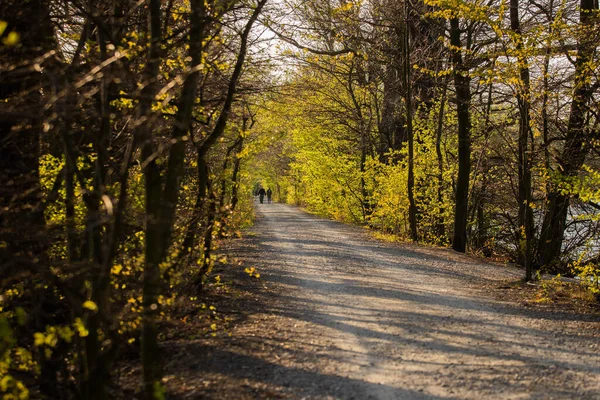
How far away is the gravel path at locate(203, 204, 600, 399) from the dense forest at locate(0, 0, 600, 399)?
4.00 feet

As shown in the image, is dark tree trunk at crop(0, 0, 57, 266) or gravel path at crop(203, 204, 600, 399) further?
gravel path at crop(203, 204, 600, 399)

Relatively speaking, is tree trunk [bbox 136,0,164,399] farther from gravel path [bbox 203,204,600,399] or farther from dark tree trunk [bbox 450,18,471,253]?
dark tree trunk [bbox 450,18,471,253]

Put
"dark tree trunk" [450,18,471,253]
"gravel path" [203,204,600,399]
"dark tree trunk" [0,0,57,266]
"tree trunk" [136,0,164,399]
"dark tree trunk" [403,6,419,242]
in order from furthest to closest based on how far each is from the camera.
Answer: "dark tree trunk" [403,6,419,242] < "dark tree trunk" [450,18,471,253] < "gravel path" [203,204,600,399] < "dark tree trunk" [0,0,57,266] < "tree trunk" [136,0,164,399]

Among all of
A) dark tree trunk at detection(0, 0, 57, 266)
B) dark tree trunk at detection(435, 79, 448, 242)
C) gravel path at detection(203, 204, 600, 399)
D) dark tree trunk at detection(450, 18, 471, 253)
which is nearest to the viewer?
dark tree trunk at detection(0, 0, 57, 266)

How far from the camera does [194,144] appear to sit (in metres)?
7.43

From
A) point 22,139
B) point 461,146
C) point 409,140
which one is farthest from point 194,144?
point 409,140

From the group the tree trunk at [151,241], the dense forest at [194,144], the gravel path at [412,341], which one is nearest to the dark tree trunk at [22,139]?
the dense forest at [194,144]

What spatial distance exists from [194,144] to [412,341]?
4.08 m

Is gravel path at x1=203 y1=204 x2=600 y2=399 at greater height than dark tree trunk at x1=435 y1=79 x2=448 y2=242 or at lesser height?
lesser

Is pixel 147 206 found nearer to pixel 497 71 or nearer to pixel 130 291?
pixel 130 291

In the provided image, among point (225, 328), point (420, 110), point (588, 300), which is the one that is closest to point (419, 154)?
point (420, 110)

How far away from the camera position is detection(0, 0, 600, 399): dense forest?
4082 millimetres

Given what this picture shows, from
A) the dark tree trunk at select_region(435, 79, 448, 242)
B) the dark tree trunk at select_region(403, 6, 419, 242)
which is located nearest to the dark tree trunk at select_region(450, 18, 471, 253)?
the dark tree trunk at select_region(435, 79, 448, 242)

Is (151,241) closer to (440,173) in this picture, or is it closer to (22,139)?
(22,139)
